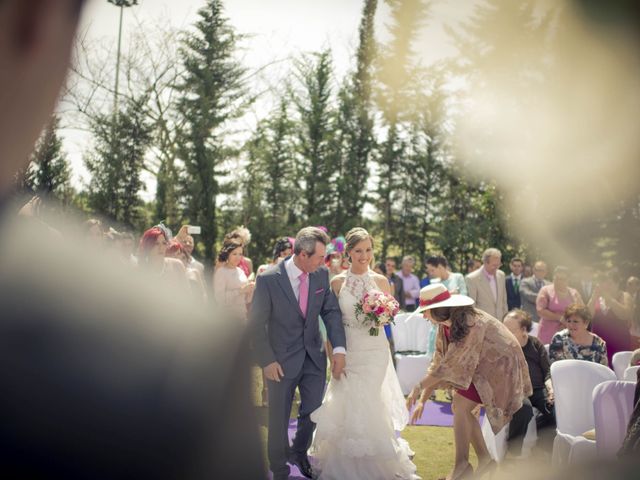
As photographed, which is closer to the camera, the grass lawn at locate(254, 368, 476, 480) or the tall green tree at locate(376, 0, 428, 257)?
the grass lawn at locate(254, 368, 476, 480)

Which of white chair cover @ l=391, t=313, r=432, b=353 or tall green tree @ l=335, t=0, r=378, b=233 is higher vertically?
tall green tree @ l=335, t=0, r=378, b=233

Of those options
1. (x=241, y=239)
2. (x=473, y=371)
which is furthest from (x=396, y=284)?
(x=473, y=371)

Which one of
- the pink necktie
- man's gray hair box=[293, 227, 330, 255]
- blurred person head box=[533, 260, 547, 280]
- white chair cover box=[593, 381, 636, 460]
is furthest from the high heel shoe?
blurred person head box=[533, 260, 547, 280]

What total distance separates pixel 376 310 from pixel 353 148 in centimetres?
1991

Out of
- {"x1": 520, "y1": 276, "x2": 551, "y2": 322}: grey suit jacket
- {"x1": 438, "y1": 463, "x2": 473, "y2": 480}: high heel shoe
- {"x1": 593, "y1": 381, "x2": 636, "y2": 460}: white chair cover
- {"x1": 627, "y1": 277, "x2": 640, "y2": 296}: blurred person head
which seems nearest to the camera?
{"x1": 593, "y1": 381, "x2": 636, "y2": 460}: white chair cover

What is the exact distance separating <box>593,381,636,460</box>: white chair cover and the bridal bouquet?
5.55 feet

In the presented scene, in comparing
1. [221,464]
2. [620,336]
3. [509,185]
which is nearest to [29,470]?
[221,464]

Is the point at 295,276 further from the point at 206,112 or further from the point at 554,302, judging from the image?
the point at 206,112

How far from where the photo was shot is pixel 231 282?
6.92 metres

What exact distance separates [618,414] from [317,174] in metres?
20.3

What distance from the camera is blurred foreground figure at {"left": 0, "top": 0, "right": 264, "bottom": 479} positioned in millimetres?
729

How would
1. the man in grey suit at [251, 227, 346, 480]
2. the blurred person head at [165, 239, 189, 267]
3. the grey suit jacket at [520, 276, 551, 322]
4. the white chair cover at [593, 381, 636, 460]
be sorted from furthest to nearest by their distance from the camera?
the grey suit jacket at [520, 276, 551, 322]
the blurred person head at [165, 239, 189, 267]
the man in grey suit at [251, 227, 346, 480]
the white chair cover at [593, 381, 636, 460]

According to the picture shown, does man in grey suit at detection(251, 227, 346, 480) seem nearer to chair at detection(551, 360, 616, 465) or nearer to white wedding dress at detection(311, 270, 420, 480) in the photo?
white wedding dress at detection(311, 270, 420, 480)

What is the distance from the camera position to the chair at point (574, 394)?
4.48 meters
